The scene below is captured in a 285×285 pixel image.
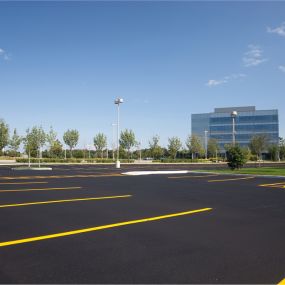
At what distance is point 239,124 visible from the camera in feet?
343

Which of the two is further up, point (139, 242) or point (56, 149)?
point (56, 149)

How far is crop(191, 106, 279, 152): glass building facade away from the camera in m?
100

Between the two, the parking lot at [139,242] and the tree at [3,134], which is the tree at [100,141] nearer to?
the tree at [3,134]

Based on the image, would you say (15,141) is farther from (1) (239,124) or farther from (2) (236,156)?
(1) (239,124)

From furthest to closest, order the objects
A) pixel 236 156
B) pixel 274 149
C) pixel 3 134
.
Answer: pixel 274 149 < pixel 3 134 < pixel 236 156

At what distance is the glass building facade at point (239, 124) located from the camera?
100500 mm

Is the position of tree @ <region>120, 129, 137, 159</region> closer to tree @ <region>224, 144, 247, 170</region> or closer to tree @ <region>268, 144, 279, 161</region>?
tree @ <region>268, 144, 279, 161</region>

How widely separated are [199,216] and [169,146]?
69528mm

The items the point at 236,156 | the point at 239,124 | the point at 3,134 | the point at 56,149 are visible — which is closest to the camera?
the point at 236,156

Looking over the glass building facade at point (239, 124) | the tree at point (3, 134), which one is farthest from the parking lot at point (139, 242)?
the glass building facade at point (239, 124)

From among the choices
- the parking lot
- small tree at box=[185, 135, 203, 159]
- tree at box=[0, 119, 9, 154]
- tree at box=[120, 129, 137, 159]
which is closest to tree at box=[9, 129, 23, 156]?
tree at box=[0, 119, 9, 154]

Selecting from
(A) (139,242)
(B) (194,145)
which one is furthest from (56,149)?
(A) (139,242)

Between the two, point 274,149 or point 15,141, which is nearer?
point 15,141

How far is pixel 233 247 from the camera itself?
17.4 feet
